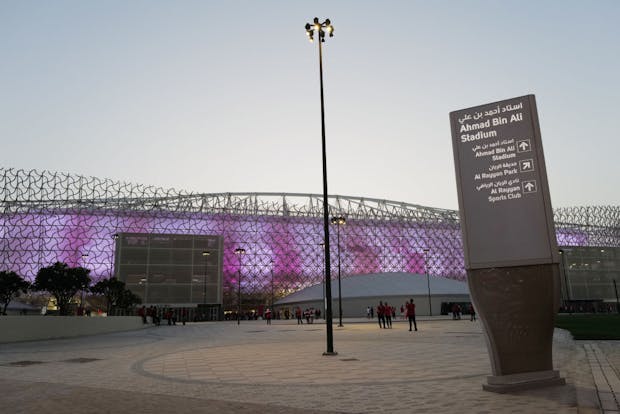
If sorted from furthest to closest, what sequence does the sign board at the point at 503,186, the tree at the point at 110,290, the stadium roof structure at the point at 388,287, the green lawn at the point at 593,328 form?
the stadium roof structure at the point at 388,287
the tree at the point at 110,290
the green lawn at the point at 593,328
the sign board at the point at 503,186

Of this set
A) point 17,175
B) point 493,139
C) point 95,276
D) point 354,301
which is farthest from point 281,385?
point 17,175

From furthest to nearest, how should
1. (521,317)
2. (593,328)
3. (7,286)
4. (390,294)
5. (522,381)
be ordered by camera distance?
(390,294)
(7,286)
(593,328)
(521,317)
(522,381)

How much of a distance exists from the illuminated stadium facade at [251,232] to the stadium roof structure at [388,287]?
1545cm

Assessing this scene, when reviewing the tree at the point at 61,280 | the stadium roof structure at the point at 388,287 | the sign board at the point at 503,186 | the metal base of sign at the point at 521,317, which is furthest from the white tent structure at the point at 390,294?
the metal base of sign at the point at 521,317

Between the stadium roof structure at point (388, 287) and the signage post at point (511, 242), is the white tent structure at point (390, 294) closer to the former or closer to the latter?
the stadium roof structure at point (388, 287)

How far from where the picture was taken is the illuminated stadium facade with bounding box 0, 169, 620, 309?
8488 cm

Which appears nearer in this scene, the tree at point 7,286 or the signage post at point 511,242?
the signage post at point 511,242

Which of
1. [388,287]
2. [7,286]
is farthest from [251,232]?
[7,286]

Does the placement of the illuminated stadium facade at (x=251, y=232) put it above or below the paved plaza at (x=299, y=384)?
above

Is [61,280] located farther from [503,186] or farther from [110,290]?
[503,186]

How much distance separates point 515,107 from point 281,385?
7.35m

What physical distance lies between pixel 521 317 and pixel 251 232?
91.6 metres

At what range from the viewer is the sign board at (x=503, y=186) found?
9.16 meters

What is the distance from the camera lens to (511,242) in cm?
926
